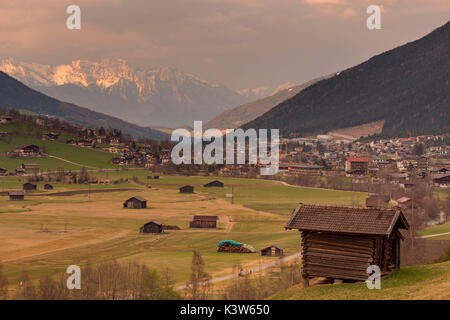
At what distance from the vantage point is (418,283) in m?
33.0

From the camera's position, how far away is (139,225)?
91.2 meters

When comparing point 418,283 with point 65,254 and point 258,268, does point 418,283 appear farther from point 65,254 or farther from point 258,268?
point 65,254

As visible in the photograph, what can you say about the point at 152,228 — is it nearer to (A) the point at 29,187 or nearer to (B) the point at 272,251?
(B) the point at 272,251

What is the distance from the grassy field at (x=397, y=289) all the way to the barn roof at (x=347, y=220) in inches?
99.5

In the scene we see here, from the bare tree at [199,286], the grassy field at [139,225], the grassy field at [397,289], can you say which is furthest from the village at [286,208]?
the bare tree at [199,286]

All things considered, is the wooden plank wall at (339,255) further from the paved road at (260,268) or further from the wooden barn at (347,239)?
the paved road at (260,268)

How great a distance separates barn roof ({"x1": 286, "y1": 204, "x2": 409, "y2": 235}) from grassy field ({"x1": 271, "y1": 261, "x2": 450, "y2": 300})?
2527mm

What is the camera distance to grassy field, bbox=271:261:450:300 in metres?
30.1

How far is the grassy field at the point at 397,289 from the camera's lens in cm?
3009

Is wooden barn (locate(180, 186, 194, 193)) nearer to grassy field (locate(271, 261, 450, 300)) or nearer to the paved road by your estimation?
the paved road

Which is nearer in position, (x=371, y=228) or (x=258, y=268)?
(x=371, y=228)

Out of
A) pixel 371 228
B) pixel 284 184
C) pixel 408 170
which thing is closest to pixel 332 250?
pixel 371 228

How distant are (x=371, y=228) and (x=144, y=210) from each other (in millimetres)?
78697
